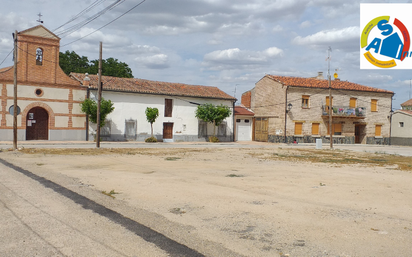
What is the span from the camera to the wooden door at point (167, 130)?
3519 cm

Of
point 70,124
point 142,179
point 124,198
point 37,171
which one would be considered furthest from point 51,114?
point 124,198

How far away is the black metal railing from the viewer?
38906 mm

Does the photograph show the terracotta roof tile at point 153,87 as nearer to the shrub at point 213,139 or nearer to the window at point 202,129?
the window at point 202,129

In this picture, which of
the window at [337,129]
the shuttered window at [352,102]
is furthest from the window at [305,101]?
the shuttered window at [352,102]

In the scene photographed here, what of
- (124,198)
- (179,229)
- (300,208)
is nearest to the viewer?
(179,229)

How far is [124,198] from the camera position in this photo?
7.79 m

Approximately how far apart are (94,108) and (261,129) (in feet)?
61.4

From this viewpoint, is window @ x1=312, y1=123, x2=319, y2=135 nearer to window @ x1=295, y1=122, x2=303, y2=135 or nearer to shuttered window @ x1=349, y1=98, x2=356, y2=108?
window @ x1=295, y1=122, x2=303, y2=135

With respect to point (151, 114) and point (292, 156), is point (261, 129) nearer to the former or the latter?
point (151, 114)

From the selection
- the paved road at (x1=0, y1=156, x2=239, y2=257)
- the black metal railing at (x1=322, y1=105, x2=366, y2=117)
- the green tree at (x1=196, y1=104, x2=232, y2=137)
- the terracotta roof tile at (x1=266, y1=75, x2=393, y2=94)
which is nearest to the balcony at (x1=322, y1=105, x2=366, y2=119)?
the black metal railing at (x1=322, y1=105, x2=366, y2=117)

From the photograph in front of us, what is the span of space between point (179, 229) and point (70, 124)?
27.4 m

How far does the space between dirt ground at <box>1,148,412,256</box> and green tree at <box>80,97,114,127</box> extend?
692 inches

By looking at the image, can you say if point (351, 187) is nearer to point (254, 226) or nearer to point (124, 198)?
point (254, 226)

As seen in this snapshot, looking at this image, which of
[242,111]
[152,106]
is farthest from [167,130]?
[242,111]
